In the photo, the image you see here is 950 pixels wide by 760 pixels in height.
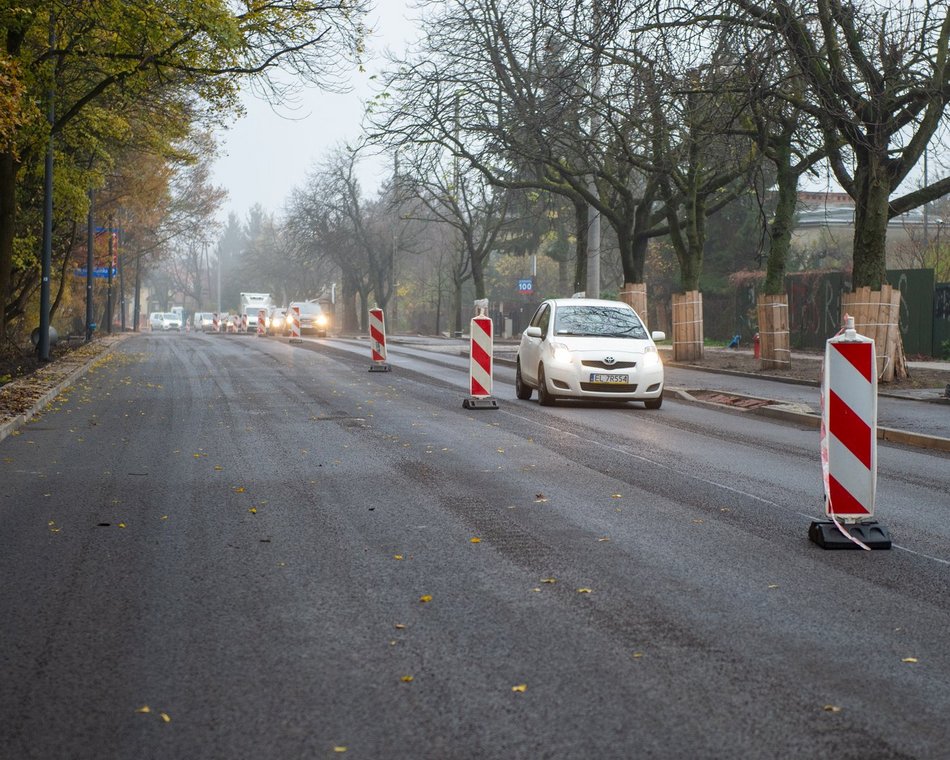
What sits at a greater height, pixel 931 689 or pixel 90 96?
pixel 90 96

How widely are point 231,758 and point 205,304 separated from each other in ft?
550

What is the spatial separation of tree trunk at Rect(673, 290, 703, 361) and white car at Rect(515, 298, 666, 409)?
13.0 meters

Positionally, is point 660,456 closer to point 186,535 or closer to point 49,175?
point 186,535

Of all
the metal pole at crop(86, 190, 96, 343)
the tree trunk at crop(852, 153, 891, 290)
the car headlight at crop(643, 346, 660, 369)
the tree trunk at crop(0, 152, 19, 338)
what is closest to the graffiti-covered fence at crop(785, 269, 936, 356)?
the tree trunk at crop(852, 153, 891, 290)

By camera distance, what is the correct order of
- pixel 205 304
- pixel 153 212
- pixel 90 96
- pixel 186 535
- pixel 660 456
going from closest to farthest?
1. pixel 186 535
2. pixel 660 456
3. pixel 90 96
4. pixel 153 212
5. pixel 205 304

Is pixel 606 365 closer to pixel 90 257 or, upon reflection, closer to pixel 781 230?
pixel 781 230

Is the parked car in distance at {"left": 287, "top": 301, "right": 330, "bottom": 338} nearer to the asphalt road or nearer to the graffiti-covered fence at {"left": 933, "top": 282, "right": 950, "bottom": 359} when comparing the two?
the graffiti-covered fence at {"left": 933, "top": 282, "right": 950, "bottom": 359}

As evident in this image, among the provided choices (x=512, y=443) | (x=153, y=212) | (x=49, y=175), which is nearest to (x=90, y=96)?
(x=49, y=175)

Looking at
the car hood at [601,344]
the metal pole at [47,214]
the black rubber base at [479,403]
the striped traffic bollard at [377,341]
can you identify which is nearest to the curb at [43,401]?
the metal pole at [47,214]

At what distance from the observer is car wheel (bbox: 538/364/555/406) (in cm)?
1830

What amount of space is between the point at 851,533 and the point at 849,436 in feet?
1.98

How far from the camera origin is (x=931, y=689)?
15.3 ft

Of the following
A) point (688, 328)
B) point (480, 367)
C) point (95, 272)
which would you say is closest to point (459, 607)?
point (480, 367)

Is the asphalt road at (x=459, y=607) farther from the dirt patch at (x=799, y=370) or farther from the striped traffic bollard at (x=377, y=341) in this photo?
the striped traffic bollard at (x=377, y=341)
